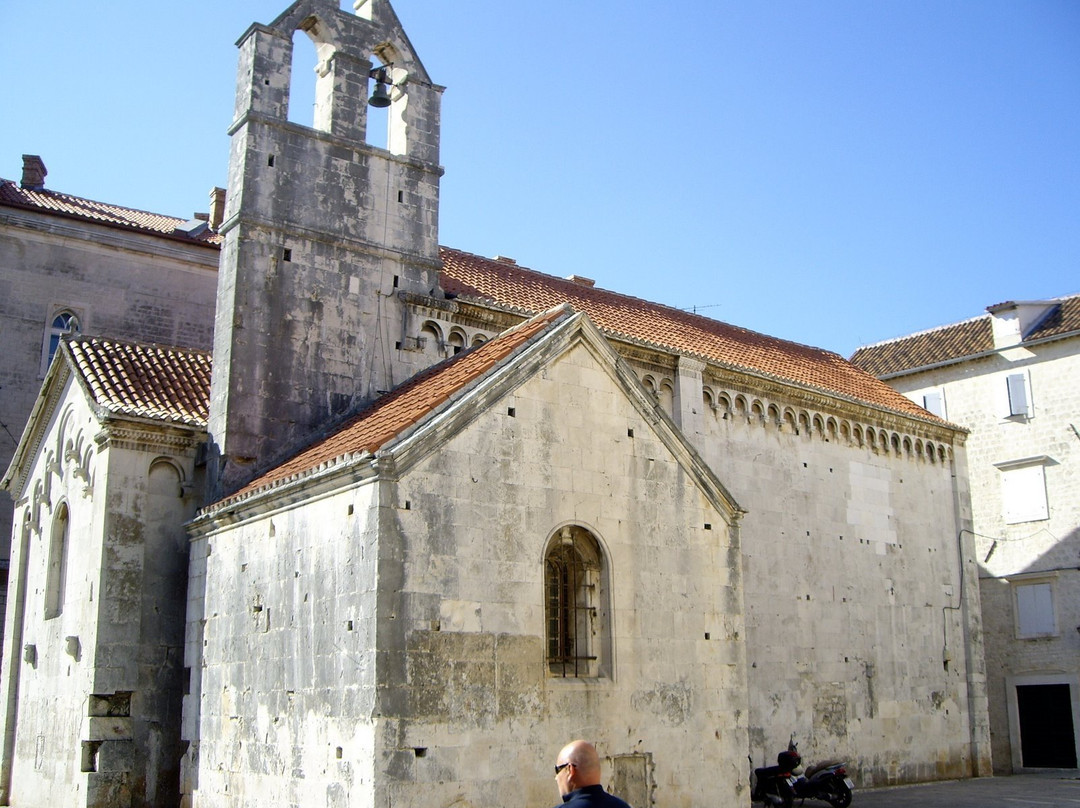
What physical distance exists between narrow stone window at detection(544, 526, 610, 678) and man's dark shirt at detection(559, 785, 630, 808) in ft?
23.5

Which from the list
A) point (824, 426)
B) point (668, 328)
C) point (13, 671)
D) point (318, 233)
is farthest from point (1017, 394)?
point (13, 671)

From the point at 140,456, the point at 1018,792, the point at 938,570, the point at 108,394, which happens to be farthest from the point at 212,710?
the point at 938,570

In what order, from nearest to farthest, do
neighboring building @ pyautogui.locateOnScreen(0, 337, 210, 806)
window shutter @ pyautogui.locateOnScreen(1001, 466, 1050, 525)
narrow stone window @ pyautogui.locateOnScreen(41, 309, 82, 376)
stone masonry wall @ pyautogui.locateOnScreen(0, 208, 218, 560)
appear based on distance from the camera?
neighboring building @ pyautogui.locateOnScreen(0, 337, 210, 806) < stone masonry wall @ pyautogui.locateOnScreen(0, 208, 218, 560) < narrow stone window @ pyautogui.locateOnScreen(41, 309, 82, 376) < window shutter @ pyautogui.locateOnScreen(1001, 466, 1050, 525)

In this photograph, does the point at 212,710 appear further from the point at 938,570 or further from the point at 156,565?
the point at 938,570

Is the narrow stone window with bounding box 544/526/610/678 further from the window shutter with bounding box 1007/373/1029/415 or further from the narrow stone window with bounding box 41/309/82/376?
the window shutter with bounding box 1007/373/1029/415

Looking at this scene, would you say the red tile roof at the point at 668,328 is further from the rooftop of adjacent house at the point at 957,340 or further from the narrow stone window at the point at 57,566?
the narrow stone window at the point at 57,566

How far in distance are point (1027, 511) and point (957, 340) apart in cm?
526

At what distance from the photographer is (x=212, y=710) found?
13.0 meters

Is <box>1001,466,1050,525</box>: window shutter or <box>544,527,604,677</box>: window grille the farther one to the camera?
<box>1001,466,1050,525</box>: window shutter

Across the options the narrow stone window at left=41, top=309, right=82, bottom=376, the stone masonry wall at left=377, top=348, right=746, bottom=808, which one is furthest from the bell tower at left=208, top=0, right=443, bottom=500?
the narrow stone window at left=41, top=309, right=82, bottom=376

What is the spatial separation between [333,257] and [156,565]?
15.8 feet

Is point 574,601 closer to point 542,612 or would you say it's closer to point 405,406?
point 542,612

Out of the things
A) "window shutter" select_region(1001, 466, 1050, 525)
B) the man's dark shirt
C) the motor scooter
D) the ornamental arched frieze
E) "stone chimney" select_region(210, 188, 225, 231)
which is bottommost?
the motor scooter

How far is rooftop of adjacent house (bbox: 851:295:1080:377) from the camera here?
90.5 ft
